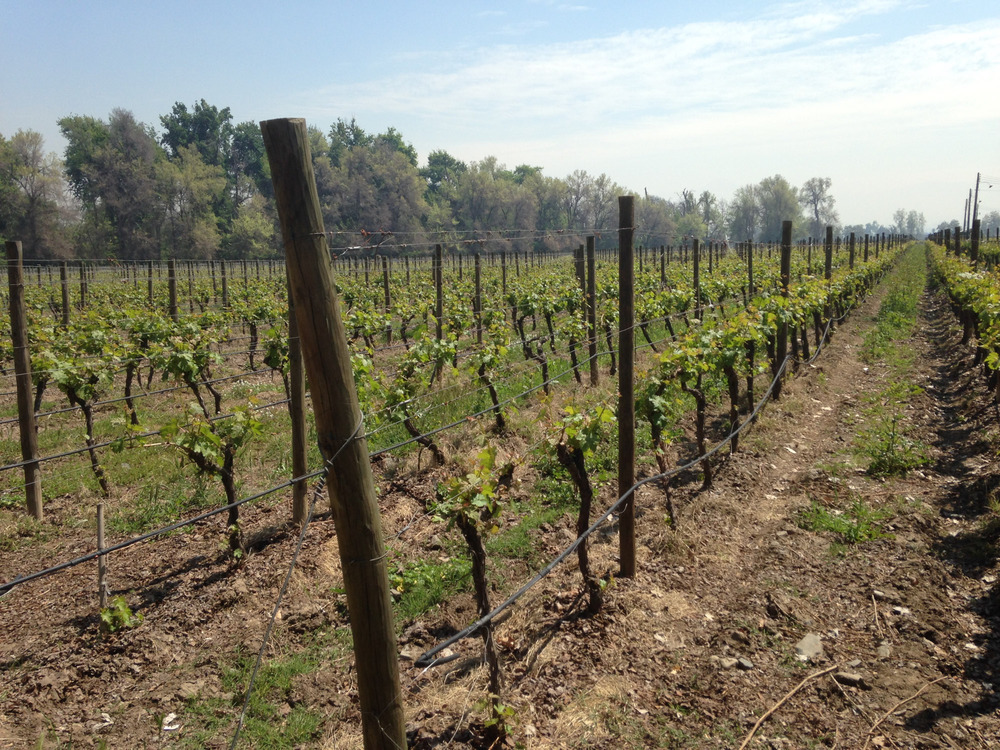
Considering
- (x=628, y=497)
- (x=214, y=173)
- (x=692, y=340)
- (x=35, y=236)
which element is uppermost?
(x=214, y=173)

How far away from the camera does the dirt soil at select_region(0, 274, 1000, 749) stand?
3.93m

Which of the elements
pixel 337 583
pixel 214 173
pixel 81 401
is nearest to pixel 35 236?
pixel 214 173

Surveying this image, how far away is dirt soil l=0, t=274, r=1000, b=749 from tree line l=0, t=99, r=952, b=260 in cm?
3951

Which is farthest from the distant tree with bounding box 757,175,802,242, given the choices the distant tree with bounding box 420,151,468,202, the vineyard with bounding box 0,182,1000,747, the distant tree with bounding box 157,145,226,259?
the vineyard with bounding box 0,182,1000,747

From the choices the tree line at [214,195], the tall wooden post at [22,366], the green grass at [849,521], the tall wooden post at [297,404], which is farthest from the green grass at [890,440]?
the tree line at [214,195]

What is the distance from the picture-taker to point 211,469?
6094 millimetres

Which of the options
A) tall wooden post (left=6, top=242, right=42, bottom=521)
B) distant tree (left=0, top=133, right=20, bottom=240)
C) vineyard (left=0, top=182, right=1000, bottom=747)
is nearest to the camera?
vineyard (left=0, top=182, right=1000, bottom=747)

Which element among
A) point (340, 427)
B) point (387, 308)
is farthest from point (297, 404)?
point (387, 308)

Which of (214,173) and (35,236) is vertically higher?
(214,173)

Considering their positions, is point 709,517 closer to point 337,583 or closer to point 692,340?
point 692,340

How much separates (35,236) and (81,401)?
53.0 m

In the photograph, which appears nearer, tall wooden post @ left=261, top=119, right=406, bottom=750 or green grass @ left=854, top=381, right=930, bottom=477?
tall wooden post @ left=261, top=119, right=406, bottom=750

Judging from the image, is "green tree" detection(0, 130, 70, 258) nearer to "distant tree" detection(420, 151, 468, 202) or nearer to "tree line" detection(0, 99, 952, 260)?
"tree line" detection(0, 99, 952, 260)

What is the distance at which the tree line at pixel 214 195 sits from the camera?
180 feet
